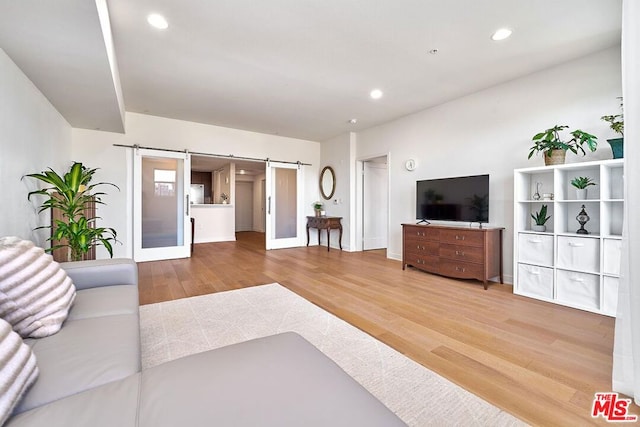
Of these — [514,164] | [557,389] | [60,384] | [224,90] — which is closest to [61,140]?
[224,90]

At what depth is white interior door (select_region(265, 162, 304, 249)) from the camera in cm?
626

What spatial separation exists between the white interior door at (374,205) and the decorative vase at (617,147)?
3.90 m

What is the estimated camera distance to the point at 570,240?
2.73 meters

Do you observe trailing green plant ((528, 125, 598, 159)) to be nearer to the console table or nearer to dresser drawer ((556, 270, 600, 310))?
dresser drawer ((556, 270, 600, 310))

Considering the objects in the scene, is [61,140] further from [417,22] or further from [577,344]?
[577,344]

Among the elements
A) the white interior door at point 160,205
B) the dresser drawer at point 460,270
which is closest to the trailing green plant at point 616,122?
the dresser drawer at point 460,270

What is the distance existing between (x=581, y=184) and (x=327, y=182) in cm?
460

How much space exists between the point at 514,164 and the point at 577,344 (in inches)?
86.5

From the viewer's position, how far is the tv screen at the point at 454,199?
3.59m

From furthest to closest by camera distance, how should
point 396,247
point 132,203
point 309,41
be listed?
point 396,247, point 132,203, point 309,41

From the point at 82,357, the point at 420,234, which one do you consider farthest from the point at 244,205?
the point at 82,357

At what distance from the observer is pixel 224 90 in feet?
12.4

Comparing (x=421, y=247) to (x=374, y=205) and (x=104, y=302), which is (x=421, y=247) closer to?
(x=374, y=205)

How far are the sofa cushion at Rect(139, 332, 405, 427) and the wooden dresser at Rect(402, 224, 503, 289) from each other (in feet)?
10.1
